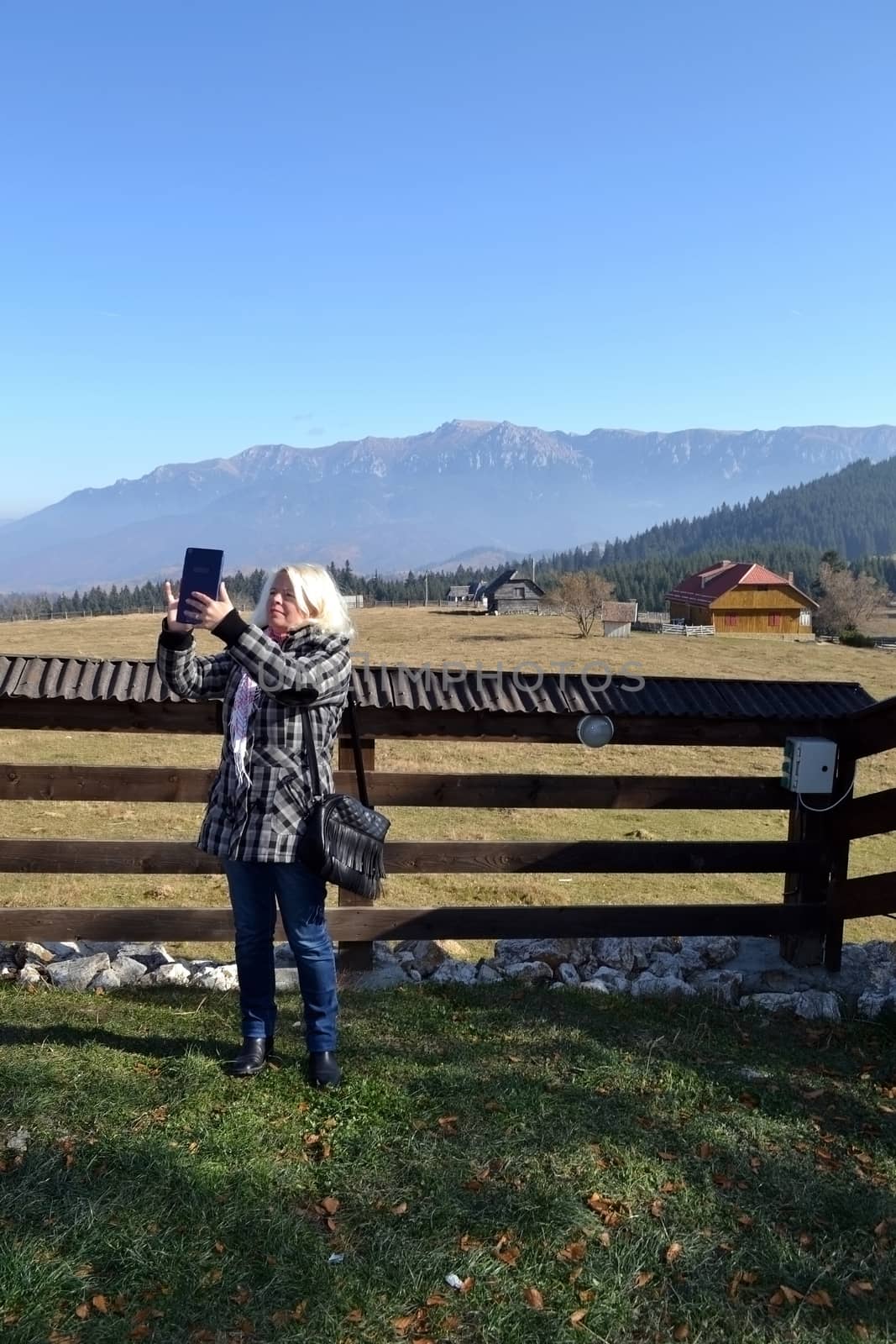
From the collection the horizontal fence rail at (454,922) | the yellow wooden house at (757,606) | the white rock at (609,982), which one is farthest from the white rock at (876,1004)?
the yellow wooden house at (757,606)

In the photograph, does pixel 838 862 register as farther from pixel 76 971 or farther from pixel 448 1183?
pixel 76 971

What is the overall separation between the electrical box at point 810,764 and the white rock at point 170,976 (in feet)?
11.6

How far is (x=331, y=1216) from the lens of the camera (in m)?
3.00

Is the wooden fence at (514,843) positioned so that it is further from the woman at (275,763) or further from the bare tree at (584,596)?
the bare tree at (584,596)

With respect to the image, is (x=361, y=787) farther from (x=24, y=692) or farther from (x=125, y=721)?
(x=24, y=692)

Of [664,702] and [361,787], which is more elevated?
[664,702]

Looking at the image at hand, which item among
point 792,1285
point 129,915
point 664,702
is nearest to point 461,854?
point 664,702

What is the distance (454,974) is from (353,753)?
4.77ft

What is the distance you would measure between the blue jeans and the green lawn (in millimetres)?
242

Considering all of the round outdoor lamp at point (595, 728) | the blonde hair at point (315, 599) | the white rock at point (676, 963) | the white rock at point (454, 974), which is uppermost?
the blonde hair at point (315, 599)

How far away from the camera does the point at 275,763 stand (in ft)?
12.1

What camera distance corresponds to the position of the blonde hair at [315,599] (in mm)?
3719

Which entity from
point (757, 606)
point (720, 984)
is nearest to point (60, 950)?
point (720, 984)

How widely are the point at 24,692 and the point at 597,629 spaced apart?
5687cm
